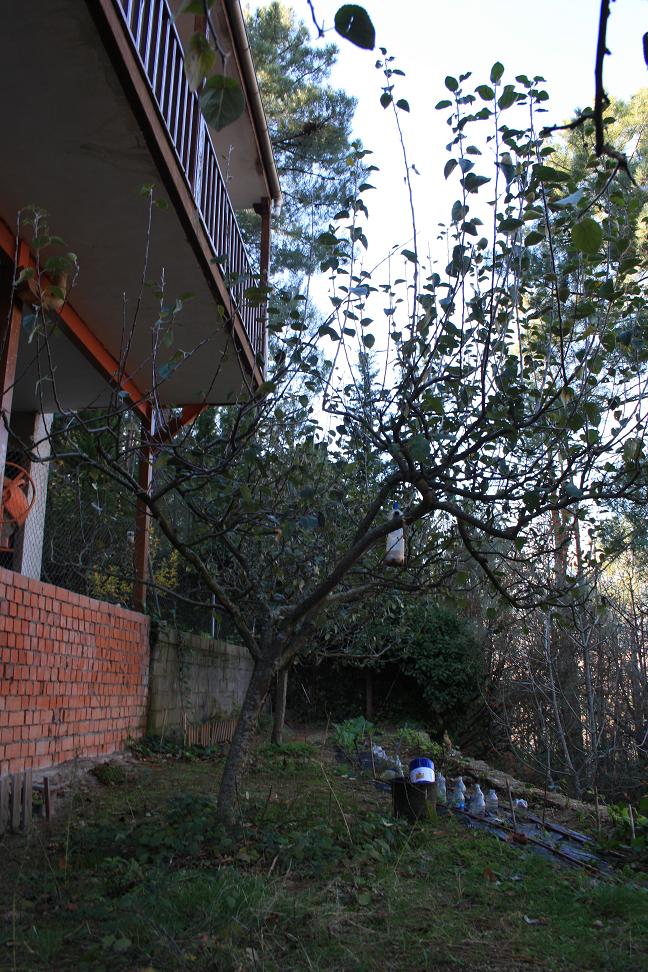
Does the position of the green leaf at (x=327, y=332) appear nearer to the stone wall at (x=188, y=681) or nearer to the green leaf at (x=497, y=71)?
the green leaf at (x=497, y=71)

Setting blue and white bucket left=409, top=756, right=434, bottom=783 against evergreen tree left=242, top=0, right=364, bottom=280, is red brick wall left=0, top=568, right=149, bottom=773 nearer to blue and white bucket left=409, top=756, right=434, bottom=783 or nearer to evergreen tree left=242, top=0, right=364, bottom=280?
blue and white bucket left=409, top=756, right=434, bottom=783

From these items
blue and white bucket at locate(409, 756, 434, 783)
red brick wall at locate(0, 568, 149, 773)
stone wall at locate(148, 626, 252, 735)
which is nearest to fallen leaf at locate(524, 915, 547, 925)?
blue and white bucket at locate(409, 756, 434, 783)

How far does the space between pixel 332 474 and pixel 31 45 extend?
3.80 m

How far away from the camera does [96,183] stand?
457cm

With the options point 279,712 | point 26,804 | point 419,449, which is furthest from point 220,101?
point 279,712

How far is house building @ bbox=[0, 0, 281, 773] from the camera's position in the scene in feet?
12.3

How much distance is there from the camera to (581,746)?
10133 millimetres

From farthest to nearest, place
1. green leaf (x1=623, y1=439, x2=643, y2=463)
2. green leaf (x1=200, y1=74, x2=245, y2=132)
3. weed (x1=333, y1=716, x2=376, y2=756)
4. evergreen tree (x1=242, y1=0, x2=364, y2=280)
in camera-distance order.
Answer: evergreen tree (x1=242, y1=0, x2=364, y2=280) < weed (x1=333, y1=716, x2=376, y2=756) < green leaf (x1=623, y1=439, x2=643, y2=463) < green leaf (x1=200, y1=74, x2=245, y2=132)

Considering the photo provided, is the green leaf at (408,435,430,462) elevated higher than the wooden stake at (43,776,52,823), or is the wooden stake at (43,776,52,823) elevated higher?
the green leaf at (408,435,430,462)

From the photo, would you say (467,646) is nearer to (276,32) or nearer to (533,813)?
(533,813)

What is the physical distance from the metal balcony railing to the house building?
0.05ft

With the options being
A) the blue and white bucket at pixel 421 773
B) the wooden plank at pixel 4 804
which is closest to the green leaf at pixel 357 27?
the wooden plank at pixel 4 804

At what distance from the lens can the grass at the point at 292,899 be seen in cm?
282

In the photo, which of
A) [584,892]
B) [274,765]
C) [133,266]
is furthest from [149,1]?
[274,765]
